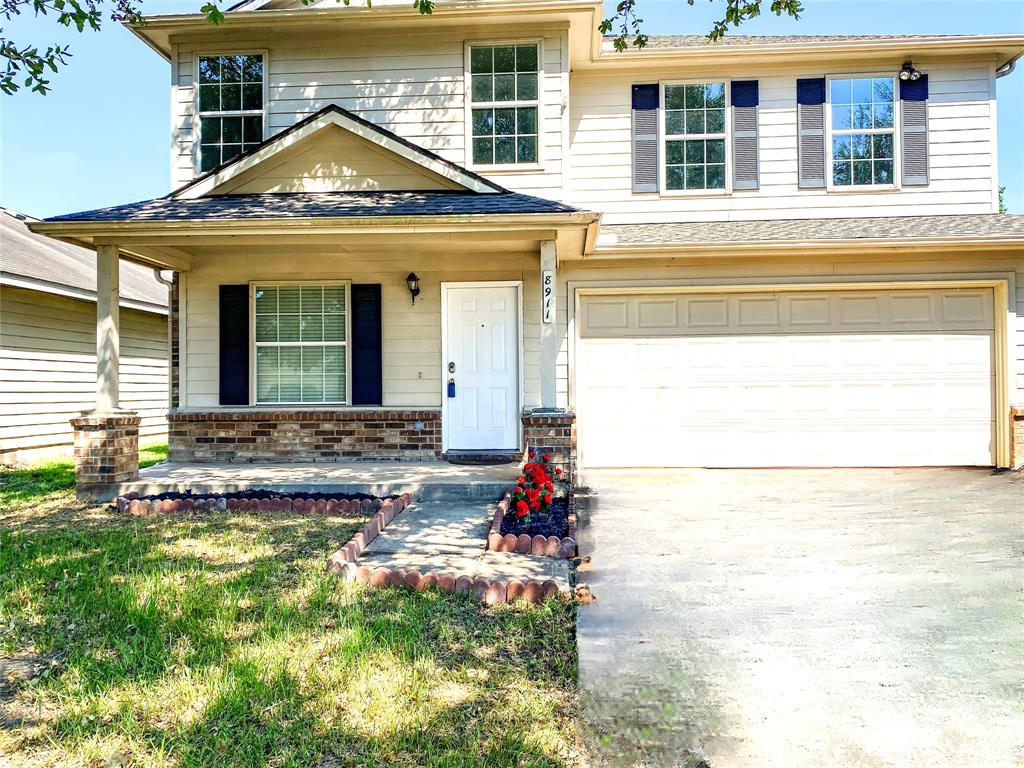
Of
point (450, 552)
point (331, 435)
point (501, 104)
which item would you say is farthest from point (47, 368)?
point (450, 552)

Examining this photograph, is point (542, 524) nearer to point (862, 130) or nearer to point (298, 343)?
point (298, 343)

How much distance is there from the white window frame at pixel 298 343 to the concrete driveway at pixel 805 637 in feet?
12.6

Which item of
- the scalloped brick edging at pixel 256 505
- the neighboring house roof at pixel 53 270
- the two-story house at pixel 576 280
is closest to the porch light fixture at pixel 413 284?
the two-story house at pixel 576 280

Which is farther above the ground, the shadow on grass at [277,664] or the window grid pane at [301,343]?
the window grid pane at [301,343]

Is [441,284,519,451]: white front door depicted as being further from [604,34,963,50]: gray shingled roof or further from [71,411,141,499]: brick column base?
[604,34,963,50]: gray shingled roof

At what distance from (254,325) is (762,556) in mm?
6580

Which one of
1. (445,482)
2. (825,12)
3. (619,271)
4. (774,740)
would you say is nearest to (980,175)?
(825,12)

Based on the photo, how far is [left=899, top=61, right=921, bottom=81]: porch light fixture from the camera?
8.62 meters

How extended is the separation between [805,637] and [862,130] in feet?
26.0

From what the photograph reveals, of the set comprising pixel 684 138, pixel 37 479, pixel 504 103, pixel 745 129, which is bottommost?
pixel 37 479

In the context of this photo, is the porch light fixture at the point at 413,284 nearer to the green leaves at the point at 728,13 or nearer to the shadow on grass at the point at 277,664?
the green leaves at the point at 728,13

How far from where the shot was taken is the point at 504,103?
8281mm

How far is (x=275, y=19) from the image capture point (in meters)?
8.11

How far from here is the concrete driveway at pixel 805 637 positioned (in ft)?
7.67
